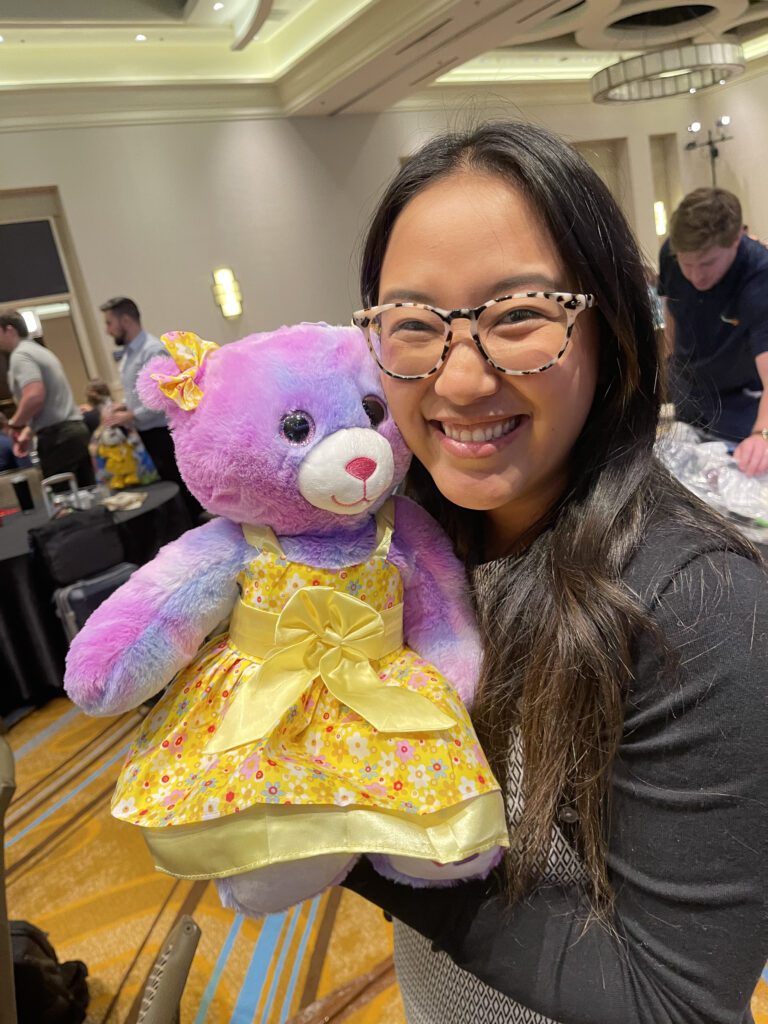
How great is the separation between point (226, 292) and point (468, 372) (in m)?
6.28

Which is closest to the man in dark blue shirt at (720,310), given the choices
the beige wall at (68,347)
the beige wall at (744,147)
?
the beige wall at (68,347)

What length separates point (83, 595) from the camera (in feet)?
9.43

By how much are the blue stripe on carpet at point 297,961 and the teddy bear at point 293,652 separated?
1.00 m

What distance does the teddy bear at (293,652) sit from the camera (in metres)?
0.71

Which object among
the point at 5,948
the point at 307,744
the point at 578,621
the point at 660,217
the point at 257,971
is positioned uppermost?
the point at 660,217

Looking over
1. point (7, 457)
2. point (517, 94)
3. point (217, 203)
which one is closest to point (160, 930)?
point (7, 457)

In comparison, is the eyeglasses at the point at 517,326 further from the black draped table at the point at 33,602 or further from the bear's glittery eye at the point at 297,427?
the black draped table at the point at 33,602

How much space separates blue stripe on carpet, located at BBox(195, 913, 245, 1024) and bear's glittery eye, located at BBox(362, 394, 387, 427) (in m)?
1.32

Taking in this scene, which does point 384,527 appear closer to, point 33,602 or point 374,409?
point 374,409

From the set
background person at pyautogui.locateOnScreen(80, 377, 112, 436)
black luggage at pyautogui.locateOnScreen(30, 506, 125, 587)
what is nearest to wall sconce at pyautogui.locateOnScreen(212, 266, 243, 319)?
background person at pyautogui.locateOnScreen(80, 377, 112, 436)

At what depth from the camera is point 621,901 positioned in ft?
2.26

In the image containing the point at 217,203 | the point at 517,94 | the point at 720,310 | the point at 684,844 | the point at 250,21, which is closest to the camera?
the point at 684,844

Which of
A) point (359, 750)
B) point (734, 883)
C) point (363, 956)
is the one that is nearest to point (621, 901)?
point (734, 883)

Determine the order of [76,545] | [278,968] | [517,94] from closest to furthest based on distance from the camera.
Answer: [278,968], [76,545], [517,94]
